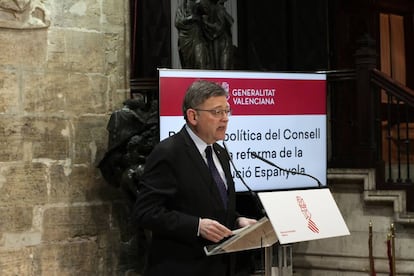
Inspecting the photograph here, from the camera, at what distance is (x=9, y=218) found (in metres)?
4.56

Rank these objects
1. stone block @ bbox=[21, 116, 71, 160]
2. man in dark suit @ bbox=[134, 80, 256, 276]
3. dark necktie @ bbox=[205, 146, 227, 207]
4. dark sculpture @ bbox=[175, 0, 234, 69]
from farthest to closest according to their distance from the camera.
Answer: dark sculpture @ bbox=[175, 0, 234, 69] → stone block @ bbox=[21, 116, 71, 160] → dark necktie @ bbox=[205, 146, 227, 207] → man in dark suit @ bbox=[134, 80, 256, 276]

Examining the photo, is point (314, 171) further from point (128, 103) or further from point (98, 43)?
point (98, 43)

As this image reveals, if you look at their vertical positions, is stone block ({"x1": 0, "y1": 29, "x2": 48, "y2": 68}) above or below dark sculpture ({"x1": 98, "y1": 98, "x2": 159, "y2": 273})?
above

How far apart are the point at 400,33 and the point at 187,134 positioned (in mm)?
5856

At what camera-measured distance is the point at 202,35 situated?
5.10m

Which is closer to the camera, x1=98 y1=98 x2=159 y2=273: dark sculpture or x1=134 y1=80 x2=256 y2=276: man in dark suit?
x1=134 y1=80 x2=256 y2=276: man in dark suit

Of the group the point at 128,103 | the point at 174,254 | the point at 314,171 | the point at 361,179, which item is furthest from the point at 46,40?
the point at 174,254

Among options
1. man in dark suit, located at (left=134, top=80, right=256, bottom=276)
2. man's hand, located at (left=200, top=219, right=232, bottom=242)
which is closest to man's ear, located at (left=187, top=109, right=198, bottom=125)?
man in dark suit, located at (left=134, top=80, right=256, bottom=276)

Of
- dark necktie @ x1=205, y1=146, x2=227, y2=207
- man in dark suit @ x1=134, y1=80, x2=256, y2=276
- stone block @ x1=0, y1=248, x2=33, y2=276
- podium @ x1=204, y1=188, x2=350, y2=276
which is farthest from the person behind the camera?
stone block @ x1=0, y1=248, x2=33, y2=276

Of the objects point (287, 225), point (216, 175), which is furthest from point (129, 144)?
point (287, 225)

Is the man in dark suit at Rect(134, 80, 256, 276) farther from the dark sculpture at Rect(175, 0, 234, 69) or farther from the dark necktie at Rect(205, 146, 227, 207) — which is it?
the dark sculpture at Rect(175, 0, 234, 69)

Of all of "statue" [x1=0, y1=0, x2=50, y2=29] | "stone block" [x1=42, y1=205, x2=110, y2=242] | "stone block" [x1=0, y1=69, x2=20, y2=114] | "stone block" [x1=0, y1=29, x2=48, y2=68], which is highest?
"statue" [x1=0, y1=0, x2=50, y2=29]

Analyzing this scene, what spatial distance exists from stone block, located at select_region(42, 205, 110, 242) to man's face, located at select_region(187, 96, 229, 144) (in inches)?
98.6

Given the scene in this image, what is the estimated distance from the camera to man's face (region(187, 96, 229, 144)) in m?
2.46
